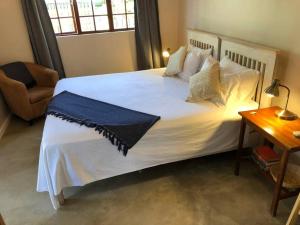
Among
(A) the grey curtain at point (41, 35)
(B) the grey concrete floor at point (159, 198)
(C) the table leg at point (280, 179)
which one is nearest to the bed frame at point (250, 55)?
(B) the grey concrete floor at point (159, 198)

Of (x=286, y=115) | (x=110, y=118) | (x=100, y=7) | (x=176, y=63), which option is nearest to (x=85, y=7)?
(x=100, y=7)

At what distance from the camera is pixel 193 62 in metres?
2.98

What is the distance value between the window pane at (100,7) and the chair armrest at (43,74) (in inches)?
48.9

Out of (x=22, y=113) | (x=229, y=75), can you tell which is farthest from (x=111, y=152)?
(x=22, y=113)

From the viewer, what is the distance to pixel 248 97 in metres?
2.38

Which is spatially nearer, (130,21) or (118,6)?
(118,6)

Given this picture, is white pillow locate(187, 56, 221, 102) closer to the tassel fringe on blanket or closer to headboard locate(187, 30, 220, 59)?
headboard locate(187, 30, 220, 59)

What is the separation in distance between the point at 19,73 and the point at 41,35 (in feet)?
2.17

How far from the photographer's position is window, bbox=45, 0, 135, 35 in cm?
381

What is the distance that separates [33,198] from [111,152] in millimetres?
839

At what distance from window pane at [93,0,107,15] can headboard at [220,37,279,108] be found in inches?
87.7

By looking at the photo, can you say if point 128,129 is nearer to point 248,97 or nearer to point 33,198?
point 33,198

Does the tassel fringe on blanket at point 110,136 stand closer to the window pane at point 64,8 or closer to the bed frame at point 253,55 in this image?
the bed frame at point 253,55

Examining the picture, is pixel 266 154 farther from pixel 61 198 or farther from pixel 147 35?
pixel 147 35
